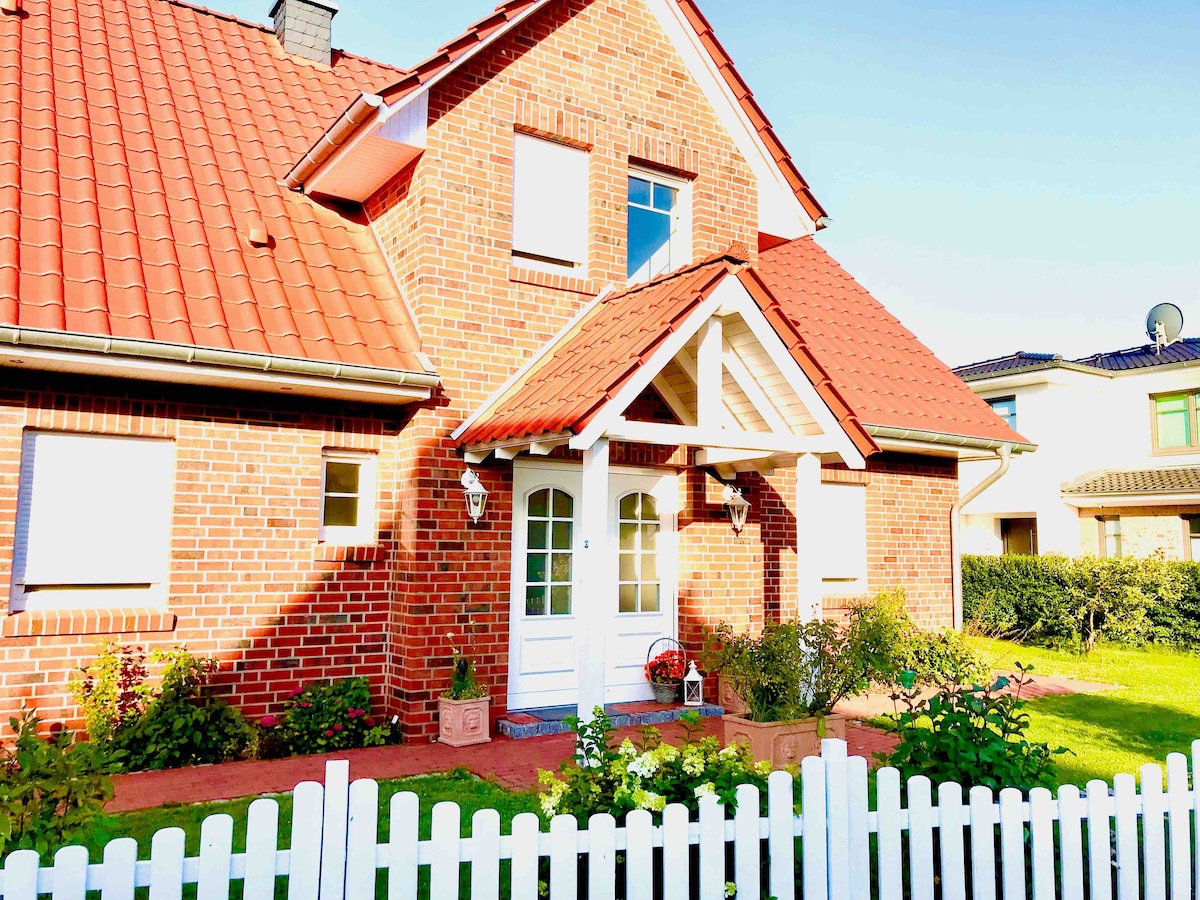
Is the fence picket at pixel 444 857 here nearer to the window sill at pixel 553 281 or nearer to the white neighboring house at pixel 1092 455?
the window sill at pixel 553 281

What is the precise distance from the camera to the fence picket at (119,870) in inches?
119

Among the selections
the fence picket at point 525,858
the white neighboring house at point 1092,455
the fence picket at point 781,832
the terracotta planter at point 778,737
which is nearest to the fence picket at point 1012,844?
the fence picket at point 781,832

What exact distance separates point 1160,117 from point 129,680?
1274 cm

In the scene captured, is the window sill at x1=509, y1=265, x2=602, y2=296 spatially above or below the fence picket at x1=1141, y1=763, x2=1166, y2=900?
above

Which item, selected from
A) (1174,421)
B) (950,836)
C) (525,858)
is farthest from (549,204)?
(1174,421)

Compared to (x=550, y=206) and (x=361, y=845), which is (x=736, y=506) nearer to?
(x=550, y=206)

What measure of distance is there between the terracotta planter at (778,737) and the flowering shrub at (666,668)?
253 centimetres

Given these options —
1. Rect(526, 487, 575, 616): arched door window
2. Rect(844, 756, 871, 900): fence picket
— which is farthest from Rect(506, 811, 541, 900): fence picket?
Rect(526, 487, 575, 616): arched door window

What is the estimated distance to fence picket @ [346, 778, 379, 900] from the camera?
11.0ft

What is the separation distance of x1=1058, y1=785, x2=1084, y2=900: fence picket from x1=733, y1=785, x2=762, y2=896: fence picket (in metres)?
1.40

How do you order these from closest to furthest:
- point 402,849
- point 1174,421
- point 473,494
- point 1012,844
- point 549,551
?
1. point 402,849
2. point 1012,844
3. point 473,494
4. point 549,551
5. point 1174,421

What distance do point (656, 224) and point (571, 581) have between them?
4.14m

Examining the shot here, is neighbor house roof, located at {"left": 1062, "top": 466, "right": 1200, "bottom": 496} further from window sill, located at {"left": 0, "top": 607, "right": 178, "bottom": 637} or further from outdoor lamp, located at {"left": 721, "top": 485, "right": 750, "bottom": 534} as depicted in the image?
window sill, located at {"left": 0, "top": 607, "right": 178, "bottom": 637}

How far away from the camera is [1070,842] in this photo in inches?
163
